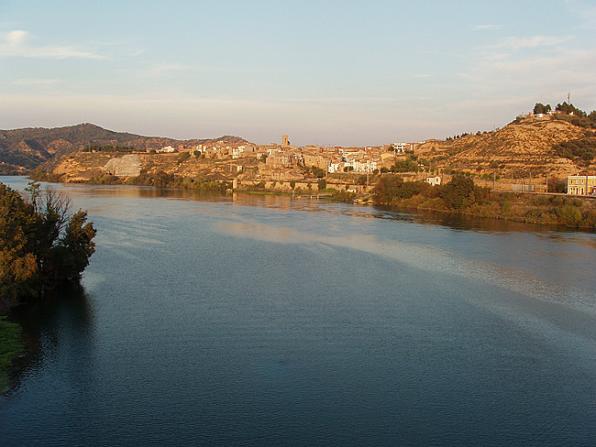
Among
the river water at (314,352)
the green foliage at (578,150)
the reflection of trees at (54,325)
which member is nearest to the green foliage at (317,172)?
the green foliage at (578,150)

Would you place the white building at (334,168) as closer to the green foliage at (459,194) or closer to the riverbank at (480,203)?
the riverbank at (480,203)

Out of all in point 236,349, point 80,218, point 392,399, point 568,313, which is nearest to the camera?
point 392,399

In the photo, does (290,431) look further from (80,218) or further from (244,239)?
(244,239)

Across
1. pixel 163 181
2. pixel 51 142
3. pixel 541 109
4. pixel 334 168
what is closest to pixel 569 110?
pixel 541 109

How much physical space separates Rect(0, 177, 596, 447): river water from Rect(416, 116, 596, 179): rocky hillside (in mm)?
16583

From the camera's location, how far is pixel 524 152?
112ft

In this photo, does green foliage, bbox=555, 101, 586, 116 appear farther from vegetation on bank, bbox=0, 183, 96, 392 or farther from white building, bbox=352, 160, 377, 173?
vegetation on bank, bbox=0, 183, 96, 392

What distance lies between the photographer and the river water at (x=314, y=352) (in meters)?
6.26

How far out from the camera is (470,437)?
6.13 metres

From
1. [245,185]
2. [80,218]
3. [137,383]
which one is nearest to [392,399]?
[137,383]

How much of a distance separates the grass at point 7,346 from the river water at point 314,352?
0.20 meters

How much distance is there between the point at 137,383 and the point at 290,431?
2013 mm

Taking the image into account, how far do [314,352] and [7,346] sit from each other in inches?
156

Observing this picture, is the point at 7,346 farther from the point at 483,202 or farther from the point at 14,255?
the point at 483,202
